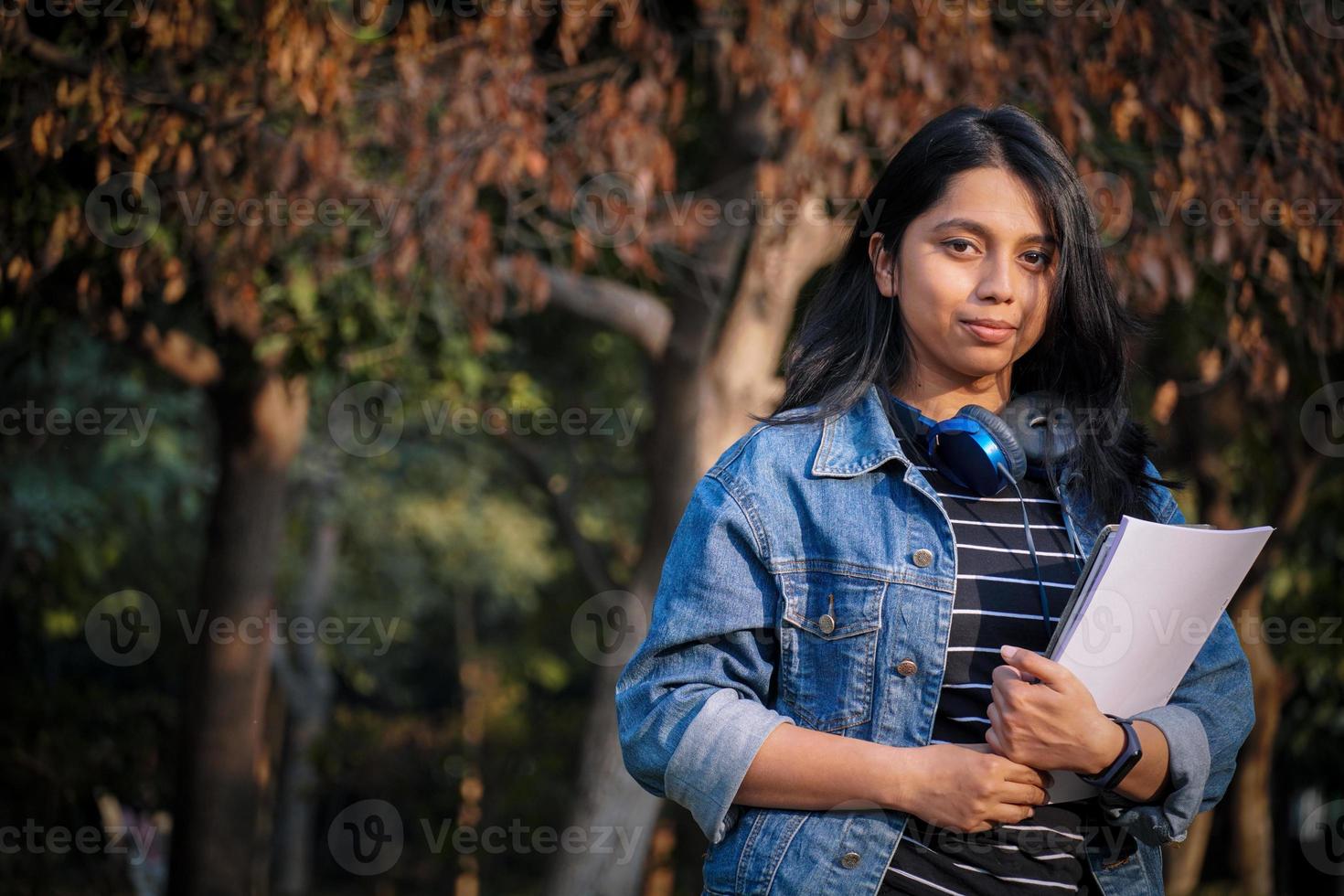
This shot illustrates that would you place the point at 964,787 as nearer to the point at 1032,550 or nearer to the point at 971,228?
the point at 1032,550

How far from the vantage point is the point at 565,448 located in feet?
40.3

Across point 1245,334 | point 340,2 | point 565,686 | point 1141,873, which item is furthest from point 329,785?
point 1141,873

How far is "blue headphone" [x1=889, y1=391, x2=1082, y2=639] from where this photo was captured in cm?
179

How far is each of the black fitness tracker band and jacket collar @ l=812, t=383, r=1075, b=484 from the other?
1.24 ft

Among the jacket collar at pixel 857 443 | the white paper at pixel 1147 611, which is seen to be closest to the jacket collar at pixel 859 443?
the jacket collar at pixel 857 443

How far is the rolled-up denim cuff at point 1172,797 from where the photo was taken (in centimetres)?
173

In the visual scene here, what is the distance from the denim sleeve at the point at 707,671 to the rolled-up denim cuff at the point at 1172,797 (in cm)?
47

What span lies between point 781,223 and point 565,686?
16.5 meters

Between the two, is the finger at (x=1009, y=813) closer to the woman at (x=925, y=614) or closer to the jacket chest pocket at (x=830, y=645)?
the woman at (x=925, y=614)

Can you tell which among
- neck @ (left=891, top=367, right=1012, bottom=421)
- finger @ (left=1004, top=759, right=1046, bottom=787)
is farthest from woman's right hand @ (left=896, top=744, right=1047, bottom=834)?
neck @ (left=891, top=367, right=1012, bottom=421)

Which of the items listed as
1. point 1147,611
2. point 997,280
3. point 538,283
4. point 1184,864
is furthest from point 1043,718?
point 1184,864

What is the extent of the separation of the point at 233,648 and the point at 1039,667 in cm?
666

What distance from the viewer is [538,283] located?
201 inches

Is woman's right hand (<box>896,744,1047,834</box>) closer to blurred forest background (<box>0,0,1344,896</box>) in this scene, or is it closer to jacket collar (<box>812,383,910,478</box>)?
jacket collar (<box>812,383,910,478</box>)
